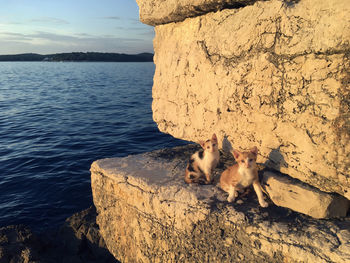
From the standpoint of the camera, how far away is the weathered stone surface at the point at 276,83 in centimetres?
270

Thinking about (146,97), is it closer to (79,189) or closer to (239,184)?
(79,189)

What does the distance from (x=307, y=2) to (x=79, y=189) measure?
707cm

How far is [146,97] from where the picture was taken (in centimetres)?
2330

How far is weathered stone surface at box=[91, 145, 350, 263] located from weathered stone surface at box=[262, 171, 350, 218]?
0.09 metres

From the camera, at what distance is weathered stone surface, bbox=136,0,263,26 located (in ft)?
11.7

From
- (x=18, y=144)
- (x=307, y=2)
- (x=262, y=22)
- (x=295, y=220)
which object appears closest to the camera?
(x=307, y=2)

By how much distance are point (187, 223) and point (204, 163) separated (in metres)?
0.89

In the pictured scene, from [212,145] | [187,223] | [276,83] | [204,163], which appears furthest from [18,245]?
[276,83]

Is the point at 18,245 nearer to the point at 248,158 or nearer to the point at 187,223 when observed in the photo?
the point at 187,223

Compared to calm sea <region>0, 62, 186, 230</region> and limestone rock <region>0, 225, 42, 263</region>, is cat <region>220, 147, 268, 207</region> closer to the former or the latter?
limestone rock <region>0, 225, 42, 263</region>

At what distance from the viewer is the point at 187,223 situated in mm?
3482

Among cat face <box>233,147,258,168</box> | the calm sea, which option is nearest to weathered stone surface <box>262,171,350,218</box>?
cat face <box>233,147,258,168</box>

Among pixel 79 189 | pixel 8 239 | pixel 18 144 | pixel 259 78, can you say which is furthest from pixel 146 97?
pixel 259 78

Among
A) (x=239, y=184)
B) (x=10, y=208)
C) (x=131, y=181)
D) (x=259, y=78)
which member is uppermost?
(x=259, y=78)
